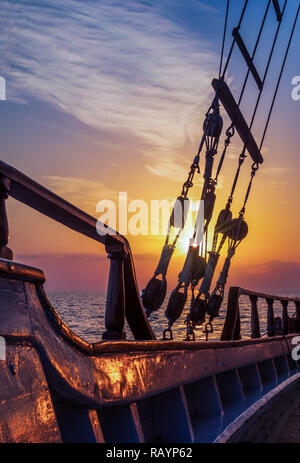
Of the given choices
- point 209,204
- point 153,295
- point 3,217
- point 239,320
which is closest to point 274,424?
point 153,295

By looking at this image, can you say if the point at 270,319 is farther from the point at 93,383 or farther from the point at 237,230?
the point at 93,383

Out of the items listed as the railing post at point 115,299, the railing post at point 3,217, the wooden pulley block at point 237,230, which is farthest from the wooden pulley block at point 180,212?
the railing post at point 3,217

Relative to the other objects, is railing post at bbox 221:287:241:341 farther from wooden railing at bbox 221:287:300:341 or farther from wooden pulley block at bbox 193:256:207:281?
wooden pulley block at bbox 193:256:207:281

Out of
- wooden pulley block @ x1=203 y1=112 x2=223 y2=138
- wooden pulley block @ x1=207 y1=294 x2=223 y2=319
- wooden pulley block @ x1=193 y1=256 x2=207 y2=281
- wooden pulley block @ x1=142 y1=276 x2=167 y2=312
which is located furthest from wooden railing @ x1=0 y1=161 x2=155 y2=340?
wooden pulley block @ x1=207 y1=294 x2=223 y2=319

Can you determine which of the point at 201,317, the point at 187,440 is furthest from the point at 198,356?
the point at 201,317

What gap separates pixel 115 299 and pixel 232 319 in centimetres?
395

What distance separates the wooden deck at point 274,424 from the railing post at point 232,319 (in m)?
1.16

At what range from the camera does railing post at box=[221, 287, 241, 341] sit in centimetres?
717

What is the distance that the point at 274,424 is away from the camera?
483 cm

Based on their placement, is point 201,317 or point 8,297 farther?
point 201,317

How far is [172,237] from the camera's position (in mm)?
7555

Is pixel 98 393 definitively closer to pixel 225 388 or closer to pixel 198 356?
pixel 198 356

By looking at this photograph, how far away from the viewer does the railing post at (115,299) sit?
3.57 metres

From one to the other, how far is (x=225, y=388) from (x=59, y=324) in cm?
375
